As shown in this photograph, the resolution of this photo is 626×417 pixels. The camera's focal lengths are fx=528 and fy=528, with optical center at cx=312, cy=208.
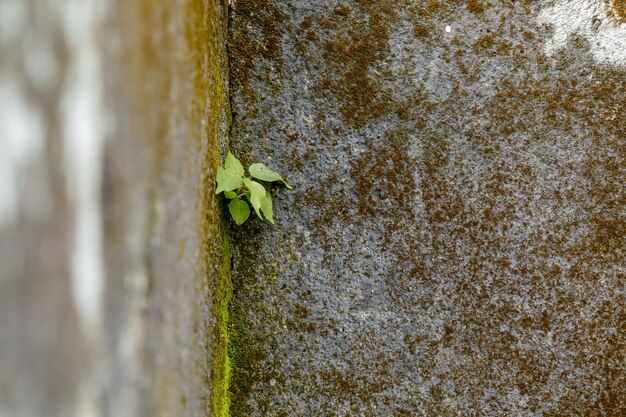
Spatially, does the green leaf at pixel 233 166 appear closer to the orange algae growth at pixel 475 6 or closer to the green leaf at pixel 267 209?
the green leaf at pixel 267 209

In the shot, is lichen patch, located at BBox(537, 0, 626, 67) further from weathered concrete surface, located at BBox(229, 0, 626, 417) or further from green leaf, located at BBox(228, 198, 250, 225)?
green leaf, located at BBox(228, 198, 250, 225)

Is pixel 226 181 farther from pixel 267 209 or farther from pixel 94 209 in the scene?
pixel 94 209

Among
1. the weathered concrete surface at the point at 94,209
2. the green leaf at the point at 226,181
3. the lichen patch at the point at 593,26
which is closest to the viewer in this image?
the weathered concrete surface at the point at 94,209

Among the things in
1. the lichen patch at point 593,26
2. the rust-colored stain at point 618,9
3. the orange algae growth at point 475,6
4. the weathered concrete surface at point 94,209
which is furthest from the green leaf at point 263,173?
the rust-colored stain at point 618,9

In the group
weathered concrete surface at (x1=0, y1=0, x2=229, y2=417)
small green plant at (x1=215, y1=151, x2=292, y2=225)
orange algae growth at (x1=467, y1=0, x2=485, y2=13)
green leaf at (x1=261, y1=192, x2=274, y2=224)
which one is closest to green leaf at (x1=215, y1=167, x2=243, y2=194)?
small green plant at (x1=215, y1=151, x2=292, y2=225)

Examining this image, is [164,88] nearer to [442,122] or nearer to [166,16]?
[166,16]

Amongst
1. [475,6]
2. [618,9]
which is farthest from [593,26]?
[475,6]

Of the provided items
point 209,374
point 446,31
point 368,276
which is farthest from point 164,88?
point 446,31
